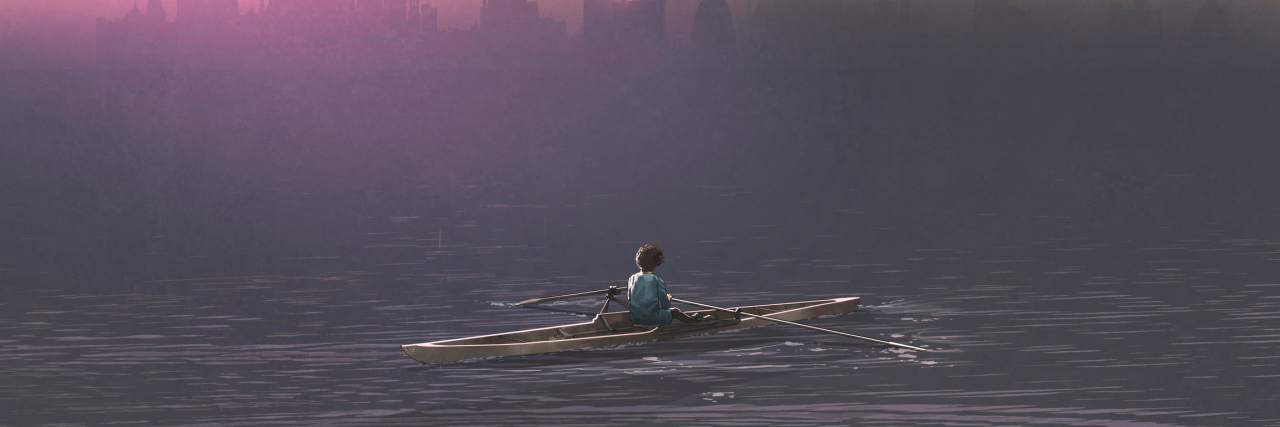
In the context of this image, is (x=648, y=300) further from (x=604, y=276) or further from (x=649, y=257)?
(x=604, y=276)

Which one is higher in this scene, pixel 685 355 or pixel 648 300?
pixel 648 300

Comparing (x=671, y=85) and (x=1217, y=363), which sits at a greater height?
(x=671, y=85)

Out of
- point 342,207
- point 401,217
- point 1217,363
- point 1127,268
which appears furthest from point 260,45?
point 1217,363

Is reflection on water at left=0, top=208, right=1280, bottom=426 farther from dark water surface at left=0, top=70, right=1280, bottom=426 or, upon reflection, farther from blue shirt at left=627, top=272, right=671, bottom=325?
blue shirt at left=627, top=272, right=671, bottom=325

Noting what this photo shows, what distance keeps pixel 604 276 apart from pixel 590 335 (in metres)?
7.58

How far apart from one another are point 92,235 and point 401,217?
857 centimetres

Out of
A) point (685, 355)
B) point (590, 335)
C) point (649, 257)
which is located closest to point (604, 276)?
point (590, 335)

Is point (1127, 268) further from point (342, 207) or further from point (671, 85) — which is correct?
point (671, 85)

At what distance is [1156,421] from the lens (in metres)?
9.54

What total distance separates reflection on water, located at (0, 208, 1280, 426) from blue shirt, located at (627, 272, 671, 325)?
0.36 m

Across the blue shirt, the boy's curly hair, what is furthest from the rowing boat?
the boy's curly hair

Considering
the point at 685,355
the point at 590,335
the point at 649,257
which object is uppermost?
the point at 649,257

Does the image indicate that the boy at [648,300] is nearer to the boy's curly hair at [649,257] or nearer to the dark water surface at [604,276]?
the boy's curly hair at [649,257]

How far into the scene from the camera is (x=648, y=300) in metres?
12.9
